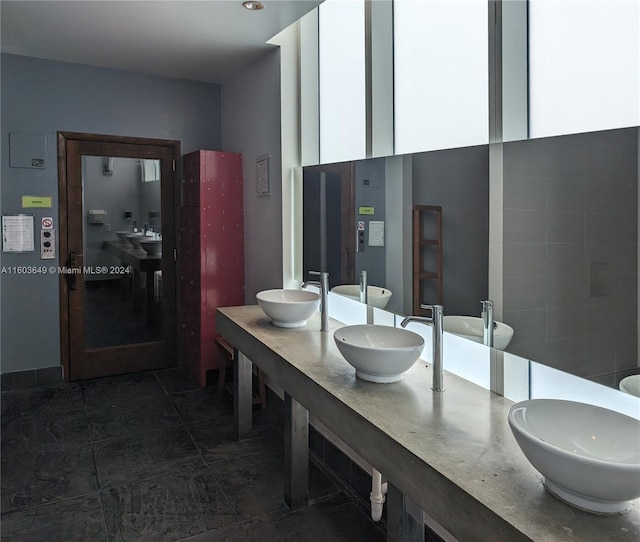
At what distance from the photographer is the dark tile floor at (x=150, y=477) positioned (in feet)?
7.31

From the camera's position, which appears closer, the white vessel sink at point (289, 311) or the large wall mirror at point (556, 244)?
the large wall mirror at point (556, 244)

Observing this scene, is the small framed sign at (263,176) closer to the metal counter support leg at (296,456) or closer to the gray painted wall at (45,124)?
the gray painted wall at (45,124)

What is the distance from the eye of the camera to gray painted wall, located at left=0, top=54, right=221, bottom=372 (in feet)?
12.5

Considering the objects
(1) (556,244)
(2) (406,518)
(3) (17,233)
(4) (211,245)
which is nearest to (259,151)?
(4) (211,245)

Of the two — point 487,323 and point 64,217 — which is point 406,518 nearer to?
point 487,323

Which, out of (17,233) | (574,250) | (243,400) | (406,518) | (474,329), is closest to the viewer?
(574,250)

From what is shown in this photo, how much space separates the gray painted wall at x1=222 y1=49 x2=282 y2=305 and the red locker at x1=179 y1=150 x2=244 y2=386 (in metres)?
0.09

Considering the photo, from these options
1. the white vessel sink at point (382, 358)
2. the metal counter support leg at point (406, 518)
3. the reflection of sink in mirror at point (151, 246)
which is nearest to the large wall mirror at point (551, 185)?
the white vessel sink at point (382, 358)

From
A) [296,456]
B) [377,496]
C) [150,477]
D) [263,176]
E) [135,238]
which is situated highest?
[263,176]

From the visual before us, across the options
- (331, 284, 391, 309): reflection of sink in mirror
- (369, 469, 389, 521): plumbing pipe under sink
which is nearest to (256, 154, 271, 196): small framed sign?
(331, 284, 391, 309): reflection of sink in mirror

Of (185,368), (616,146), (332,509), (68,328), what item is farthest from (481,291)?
(68,328)

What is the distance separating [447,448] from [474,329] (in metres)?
0.64

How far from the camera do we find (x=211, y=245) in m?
3.88

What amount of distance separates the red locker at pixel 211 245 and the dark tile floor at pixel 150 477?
47cm
